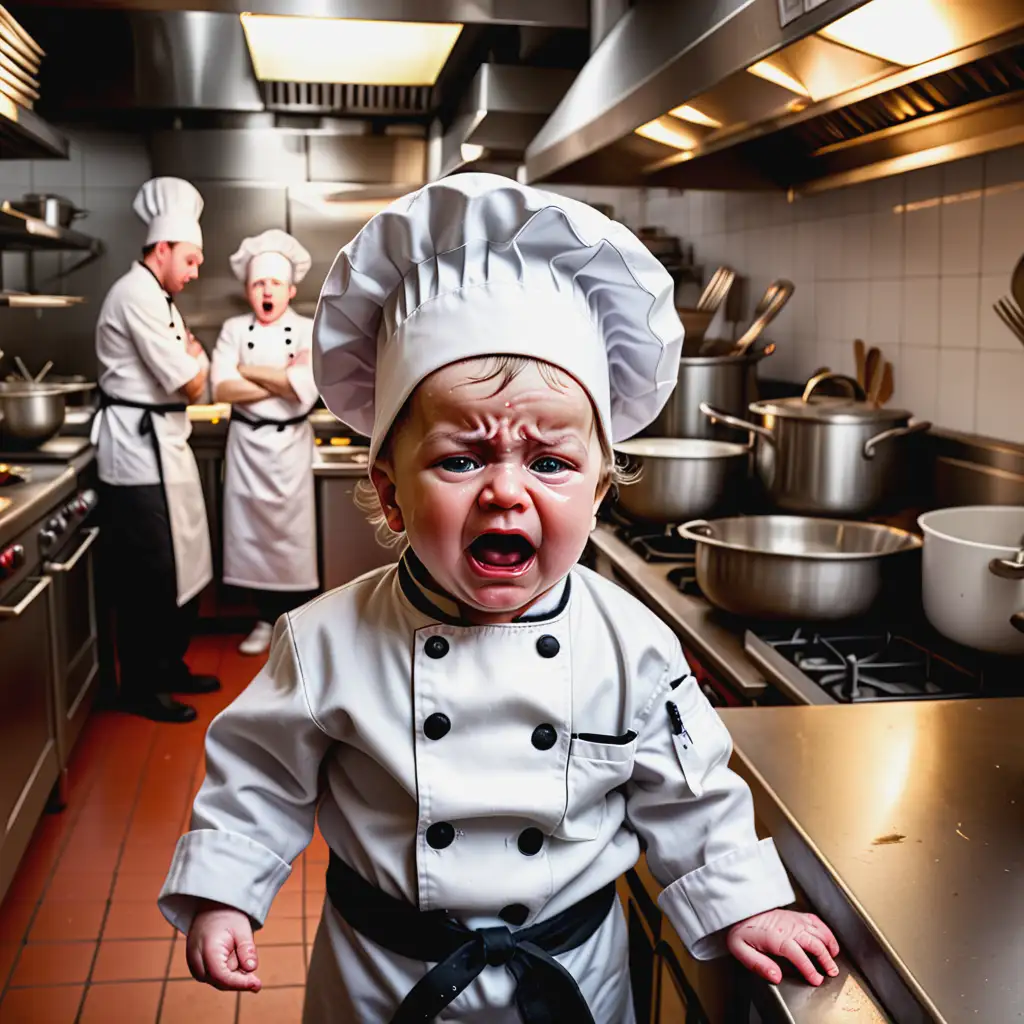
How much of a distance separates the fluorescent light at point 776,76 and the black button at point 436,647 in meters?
0.88

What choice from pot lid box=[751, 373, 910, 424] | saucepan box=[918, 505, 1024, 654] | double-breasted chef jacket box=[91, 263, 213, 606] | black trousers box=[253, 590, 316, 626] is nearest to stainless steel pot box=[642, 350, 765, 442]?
pot lid box=[751, 373, 910, 424]

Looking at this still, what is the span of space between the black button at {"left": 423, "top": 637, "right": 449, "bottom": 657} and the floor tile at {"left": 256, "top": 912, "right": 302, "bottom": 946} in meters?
1.45

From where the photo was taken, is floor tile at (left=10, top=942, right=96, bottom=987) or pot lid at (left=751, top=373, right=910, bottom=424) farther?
floor tile at (left=10, top=942, right=96, bottom=987)

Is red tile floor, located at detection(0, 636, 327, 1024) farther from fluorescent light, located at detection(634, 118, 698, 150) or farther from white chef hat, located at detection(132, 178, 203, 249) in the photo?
fluorescent light, located at detection(634, 118, 698, 150)

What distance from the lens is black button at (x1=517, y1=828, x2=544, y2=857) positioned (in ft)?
3.05

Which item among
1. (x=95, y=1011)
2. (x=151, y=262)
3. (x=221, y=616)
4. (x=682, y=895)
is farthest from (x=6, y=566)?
(x=221, y=616)

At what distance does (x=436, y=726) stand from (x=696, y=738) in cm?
22

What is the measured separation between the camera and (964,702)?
1106mm

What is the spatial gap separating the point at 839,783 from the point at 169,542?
9.15 ft

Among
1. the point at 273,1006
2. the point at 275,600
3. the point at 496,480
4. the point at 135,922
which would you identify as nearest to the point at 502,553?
the point at 496,480

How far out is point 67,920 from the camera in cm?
224

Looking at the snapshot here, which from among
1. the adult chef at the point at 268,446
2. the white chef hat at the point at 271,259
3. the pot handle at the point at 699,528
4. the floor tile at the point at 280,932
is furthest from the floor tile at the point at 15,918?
the white chef hat at the point at 271,259

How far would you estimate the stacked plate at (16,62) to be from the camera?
100 inches

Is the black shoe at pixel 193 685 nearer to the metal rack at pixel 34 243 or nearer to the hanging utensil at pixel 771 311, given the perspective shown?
the metal rack at pixel 34 243
